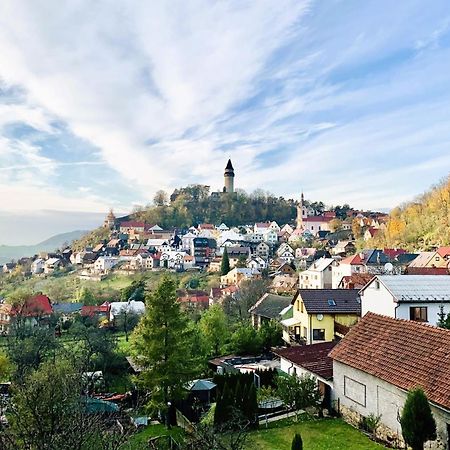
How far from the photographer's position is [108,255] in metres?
113

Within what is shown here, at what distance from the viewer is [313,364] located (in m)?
19.5

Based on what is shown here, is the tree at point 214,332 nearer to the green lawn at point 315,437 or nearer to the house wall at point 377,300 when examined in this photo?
the house wall at point 377,300

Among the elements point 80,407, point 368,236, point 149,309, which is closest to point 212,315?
point 149,309

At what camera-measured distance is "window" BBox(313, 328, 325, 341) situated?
91.9ft

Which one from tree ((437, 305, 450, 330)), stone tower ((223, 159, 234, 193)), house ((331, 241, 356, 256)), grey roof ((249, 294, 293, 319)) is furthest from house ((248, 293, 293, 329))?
A: stone tower ((223, 159, 234, 193))

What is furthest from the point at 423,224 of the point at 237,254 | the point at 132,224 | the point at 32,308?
the point at 132,224

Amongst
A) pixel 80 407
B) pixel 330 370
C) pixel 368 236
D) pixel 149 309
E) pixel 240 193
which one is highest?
pixel 240 193

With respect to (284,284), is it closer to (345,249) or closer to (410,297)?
(345,249)

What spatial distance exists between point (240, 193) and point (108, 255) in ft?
180

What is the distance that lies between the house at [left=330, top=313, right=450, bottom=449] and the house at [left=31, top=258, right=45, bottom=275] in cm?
11192

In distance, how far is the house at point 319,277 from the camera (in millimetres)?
63125

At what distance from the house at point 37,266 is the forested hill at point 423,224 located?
273 feet

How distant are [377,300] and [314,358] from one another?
7151mm

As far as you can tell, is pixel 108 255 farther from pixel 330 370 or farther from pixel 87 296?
pixel 330 370
